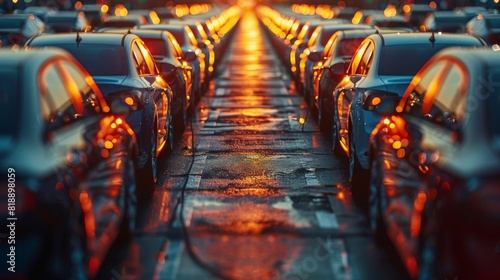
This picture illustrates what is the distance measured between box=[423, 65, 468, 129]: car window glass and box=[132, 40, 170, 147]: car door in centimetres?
548

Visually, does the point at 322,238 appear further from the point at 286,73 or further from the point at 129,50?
the point at 286,73

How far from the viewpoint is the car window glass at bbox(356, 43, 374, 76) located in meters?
13.1

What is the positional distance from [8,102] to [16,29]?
74.8 feet

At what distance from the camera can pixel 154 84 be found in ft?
44.0

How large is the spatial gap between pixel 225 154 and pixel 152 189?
9.93 feet

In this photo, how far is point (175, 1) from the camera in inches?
3519

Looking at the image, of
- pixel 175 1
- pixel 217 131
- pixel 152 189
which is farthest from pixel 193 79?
pixel 175 1

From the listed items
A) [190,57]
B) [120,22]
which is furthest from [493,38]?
[190,57]

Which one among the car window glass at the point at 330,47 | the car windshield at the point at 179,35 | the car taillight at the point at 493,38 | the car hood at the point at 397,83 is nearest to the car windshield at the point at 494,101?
the car hood at the point at 397,83

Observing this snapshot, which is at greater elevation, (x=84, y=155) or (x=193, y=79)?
(x=84, y=155)

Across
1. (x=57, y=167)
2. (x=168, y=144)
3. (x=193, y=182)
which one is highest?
(x=57, y=167)

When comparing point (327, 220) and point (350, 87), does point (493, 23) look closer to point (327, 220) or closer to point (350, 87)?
point (350, 87)

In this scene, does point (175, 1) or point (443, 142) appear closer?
point (443, 142)

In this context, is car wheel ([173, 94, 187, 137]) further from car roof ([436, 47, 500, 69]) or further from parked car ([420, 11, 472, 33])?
parked car ([420, 11, 472, 33])
